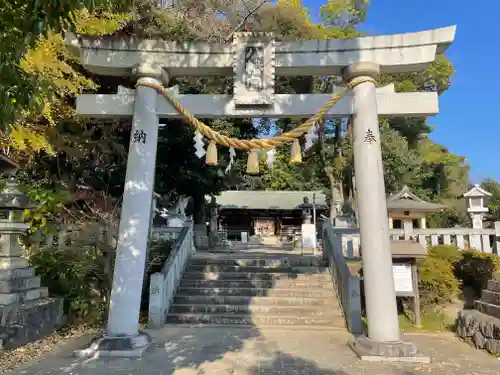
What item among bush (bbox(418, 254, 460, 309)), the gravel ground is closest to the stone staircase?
the gravel ground

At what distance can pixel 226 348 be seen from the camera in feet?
19.1

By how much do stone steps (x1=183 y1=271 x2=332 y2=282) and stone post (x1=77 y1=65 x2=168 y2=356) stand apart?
11.6 feet

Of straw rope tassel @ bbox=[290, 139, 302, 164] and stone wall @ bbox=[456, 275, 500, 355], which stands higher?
straw rope tassel @ bbox=[290, 139, 302, 164]

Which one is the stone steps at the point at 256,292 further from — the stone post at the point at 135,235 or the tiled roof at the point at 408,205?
the tiled roof at the point at 408,205

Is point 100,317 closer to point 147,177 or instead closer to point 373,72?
point 147,177

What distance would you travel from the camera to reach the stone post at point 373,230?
5.47 meters

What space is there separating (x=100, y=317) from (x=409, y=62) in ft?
25.6

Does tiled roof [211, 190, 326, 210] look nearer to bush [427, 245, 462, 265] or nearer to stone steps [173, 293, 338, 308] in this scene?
bush [427, 245, 462, 265]

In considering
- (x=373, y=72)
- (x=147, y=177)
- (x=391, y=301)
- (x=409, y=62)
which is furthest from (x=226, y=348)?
(x=409, y=62)

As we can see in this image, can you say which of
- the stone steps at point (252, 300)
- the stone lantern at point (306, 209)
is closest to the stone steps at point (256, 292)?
the stone steps at point (252, 300)

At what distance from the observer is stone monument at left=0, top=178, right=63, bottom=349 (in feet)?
19.1

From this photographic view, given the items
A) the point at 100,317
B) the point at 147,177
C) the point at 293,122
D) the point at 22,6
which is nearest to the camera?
the point at 22,6

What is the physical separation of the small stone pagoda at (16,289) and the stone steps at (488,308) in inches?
308

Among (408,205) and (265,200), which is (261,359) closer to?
(408,205)
